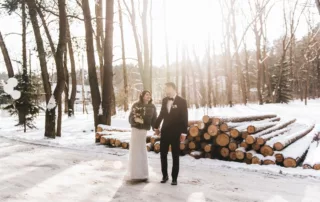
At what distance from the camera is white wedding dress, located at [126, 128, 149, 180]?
6109 millimetres

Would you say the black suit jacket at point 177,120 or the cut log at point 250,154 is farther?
the cut log at point 250,154

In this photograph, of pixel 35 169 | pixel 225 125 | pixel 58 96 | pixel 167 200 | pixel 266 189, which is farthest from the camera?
pixel 58 96

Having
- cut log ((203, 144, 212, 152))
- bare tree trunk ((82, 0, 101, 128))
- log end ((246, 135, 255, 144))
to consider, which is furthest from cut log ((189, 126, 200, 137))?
bare tree trunk ((82, 0, 101, 128))

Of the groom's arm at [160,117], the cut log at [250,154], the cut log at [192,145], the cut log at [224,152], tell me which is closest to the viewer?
the groom's arm at [160,117]

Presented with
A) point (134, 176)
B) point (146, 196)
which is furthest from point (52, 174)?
point (146, 196)

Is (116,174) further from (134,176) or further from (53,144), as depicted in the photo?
(53,144)

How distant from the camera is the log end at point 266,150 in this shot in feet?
24.2

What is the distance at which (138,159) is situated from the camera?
620 centimetres

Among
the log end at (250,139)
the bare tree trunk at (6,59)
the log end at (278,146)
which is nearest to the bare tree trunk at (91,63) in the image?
the log end at (250,139)

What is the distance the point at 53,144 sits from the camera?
37.0 ft

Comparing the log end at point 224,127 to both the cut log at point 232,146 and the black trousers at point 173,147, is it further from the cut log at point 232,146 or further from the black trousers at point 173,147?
the black trousers at point 173,147

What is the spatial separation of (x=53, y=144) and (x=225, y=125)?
21.3ft

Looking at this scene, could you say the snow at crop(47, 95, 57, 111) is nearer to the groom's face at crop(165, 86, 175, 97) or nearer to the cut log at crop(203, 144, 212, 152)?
the cut log at crop(203, 144, 212, 152)

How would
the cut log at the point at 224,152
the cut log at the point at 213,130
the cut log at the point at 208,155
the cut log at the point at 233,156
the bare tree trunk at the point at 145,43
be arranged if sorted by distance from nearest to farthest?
1. the cut log at the point at 233,156
2. the cut log at the point at 224,152
3. the cut log at the point at 213,130
4. the cut log at the point at 208,155
5. the bare tree trunk at the point at 145,43
